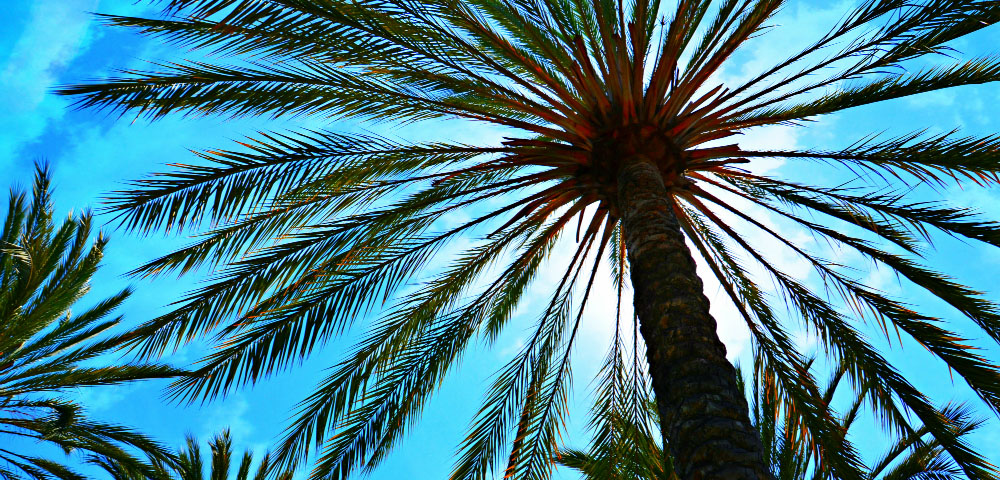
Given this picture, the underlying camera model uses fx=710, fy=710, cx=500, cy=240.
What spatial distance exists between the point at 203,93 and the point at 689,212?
222 inches

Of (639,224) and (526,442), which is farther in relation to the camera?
(526,442)

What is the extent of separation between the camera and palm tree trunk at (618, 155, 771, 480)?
3580 mm

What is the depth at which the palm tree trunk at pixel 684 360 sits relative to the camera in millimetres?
3580

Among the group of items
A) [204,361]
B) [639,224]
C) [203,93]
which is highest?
[203,93]

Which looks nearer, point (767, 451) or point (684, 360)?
point (684, 360)

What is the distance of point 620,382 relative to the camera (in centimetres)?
835

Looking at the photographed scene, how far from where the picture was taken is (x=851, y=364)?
6848 millimetres

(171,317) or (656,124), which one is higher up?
(656,124)

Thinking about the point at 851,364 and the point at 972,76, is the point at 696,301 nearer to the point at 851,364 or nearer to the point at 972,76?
the point at 851,364

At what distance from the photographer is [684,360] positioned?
4.14m

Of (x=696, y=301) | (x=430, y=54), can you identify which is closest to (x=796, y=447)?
(x=696, y=301)

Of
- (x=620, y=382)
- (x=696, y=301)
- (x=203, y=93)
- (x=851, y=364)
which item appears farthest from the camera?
(x=620, y=382)

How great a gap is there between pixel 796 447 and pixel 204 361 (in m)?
5.64

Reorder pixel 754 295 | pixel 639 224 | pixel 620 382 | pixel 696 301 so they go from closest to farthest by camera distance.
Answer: pixel 696 301 → pixel 639 224 → pixel 754 295 → pixel 620 382
